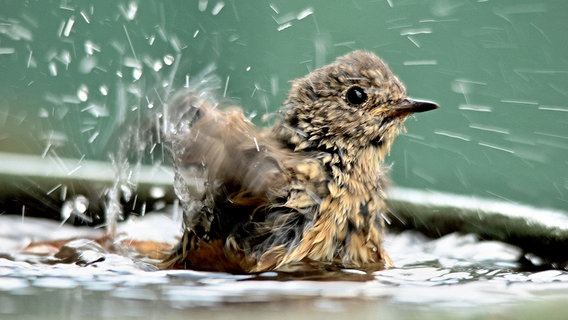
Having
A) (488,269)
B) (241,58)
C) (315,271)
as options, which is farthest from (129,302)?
(241,58)

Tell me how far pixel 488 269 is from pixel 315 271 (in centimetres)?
71

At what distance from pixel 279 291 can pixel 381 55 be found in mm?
5019

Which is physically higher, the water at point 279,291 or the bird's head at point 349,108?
the bird's head at point 349,108

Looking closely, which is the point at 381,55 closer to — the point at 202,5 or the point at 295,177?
the point at 202,5

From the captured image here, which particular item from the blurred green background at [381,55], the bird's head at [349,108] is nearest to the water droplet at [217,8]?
the blurred green background at [381,55]

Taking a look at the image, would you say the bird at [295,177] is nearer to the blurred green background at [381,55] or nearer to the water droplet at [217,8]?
the blurred green background at [381,55]

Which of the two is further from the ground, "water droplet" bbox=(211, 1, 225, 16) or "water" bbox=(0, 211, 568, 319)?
"water droplet" bbox=(211, 1, 225, 16)

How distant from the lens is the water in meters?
1.84

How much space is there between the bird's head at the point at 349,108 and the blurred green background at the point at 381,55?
2.77 meters

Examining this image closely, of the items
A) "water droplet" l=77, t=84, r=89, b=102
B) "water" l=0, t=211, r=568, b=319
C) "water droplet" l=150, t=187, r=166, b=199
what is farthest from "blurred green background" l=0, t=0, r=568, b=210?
"water" l=0, t=211, r=568, b=319

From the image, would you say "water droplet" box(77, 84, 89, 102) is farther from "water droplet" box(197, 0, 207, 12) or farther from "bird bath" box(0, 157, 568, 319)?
"bird bath" box(0, 157, 568, 319)

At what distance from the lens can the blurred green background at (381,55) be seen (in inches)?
274

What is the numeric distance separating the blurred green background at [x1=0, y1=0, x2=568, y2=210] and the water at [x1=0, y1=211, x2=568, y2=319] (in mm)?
3384

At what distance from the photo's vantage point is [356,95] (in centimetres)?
386
